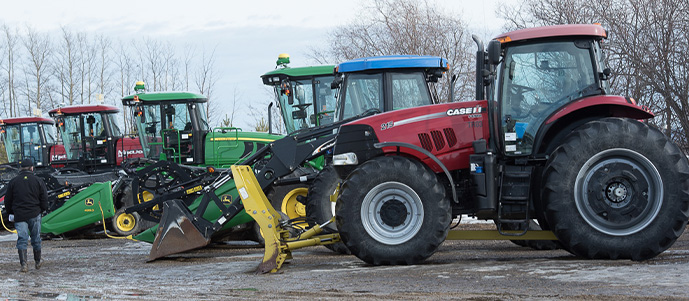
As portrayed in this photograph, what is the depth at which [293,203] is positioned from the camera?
12227mm

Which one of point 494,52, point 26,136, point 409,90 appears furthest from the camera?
point 26,136

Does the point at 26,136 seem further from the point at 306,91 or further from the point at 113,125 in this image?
the point at 306,91

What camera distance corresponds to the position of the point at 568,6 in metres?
23.8

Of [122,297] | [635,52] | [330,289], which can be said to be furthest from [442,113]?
[635,52]

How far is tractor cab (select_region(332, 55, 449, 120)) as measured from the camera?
460 inches

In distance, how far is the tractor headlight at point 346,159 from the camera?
9250mm

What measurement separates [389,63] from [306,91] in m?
3.58

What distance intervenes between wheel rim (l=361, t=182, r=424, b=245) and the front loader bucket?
2645 mm

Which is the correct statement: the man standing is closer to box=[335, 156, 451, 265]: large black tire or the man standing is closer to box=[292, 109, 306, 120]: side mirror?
box=[335, 156, 451, 265]: large black tire

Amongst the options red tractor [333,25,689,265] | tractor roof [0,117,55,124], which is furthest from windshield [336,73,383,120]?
tractor roof [0,117,55,124]

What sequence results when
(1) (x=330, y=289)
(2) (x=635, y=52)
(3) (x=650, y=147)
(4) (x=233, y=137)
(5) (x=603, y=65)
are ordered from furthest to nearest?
(2) (x=635, y=52), (4) (x=233, y=137), (5) (x=603, y=65), (3) (x=650, y=147), (1) (x=330, y=289)

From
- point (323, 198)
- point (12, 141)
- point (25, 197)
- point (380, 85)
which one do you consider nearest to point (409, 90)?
point (380, 85)

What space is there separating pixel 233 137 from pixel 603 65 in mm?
9846

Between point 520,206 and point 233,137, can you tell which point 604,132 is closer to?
point 520,206
